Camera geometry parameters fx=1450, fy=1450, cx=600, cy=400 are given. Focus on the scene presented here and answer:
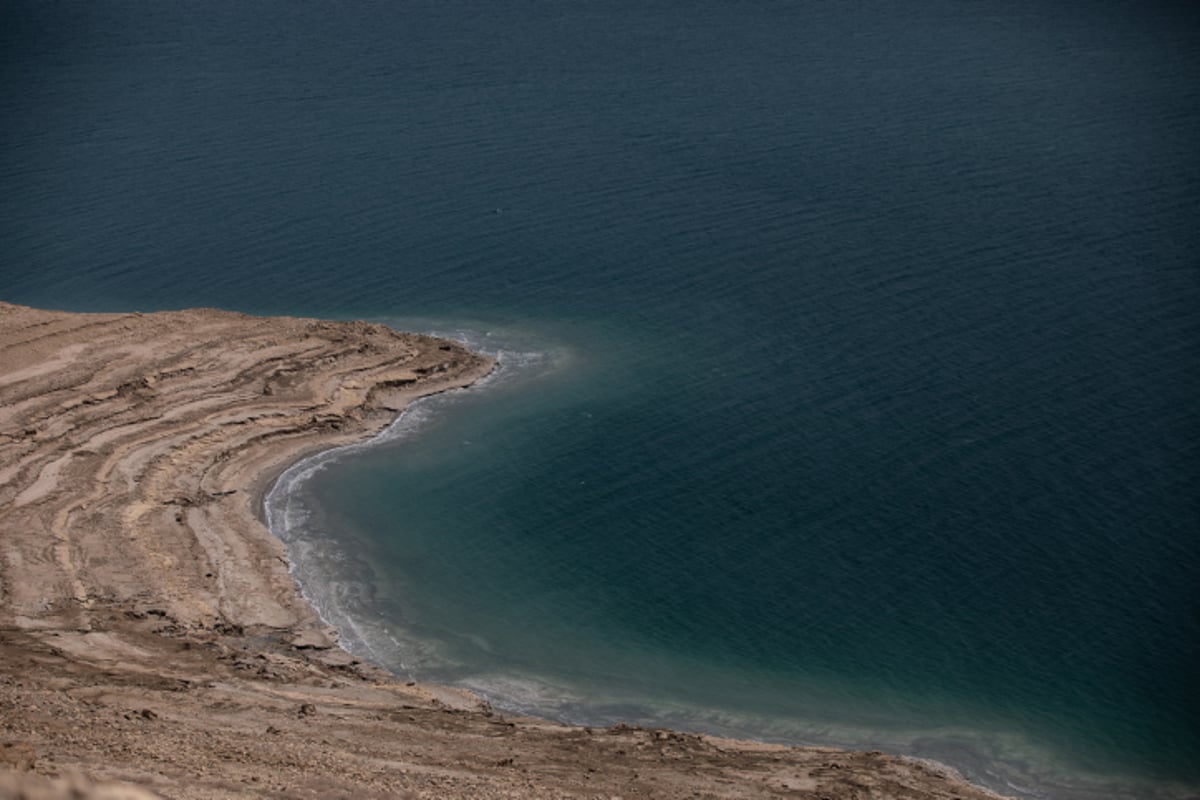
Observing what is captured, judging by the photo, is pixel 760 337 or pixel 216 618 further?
pixel 760 337

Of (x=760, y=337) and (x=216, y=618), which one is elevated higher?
(x=760, y=337)

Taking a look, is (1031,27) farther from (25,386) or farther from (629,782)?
(629,782)

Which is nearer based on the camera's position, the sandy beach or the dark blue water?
the sandy beach

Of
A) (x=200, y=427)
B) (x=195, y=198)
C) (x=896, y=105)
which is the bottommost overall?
(x=200, y=427)

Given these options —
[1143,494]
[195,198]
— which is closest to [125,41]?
[195,198]

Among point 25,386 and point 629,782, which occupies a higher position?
point 25,386
